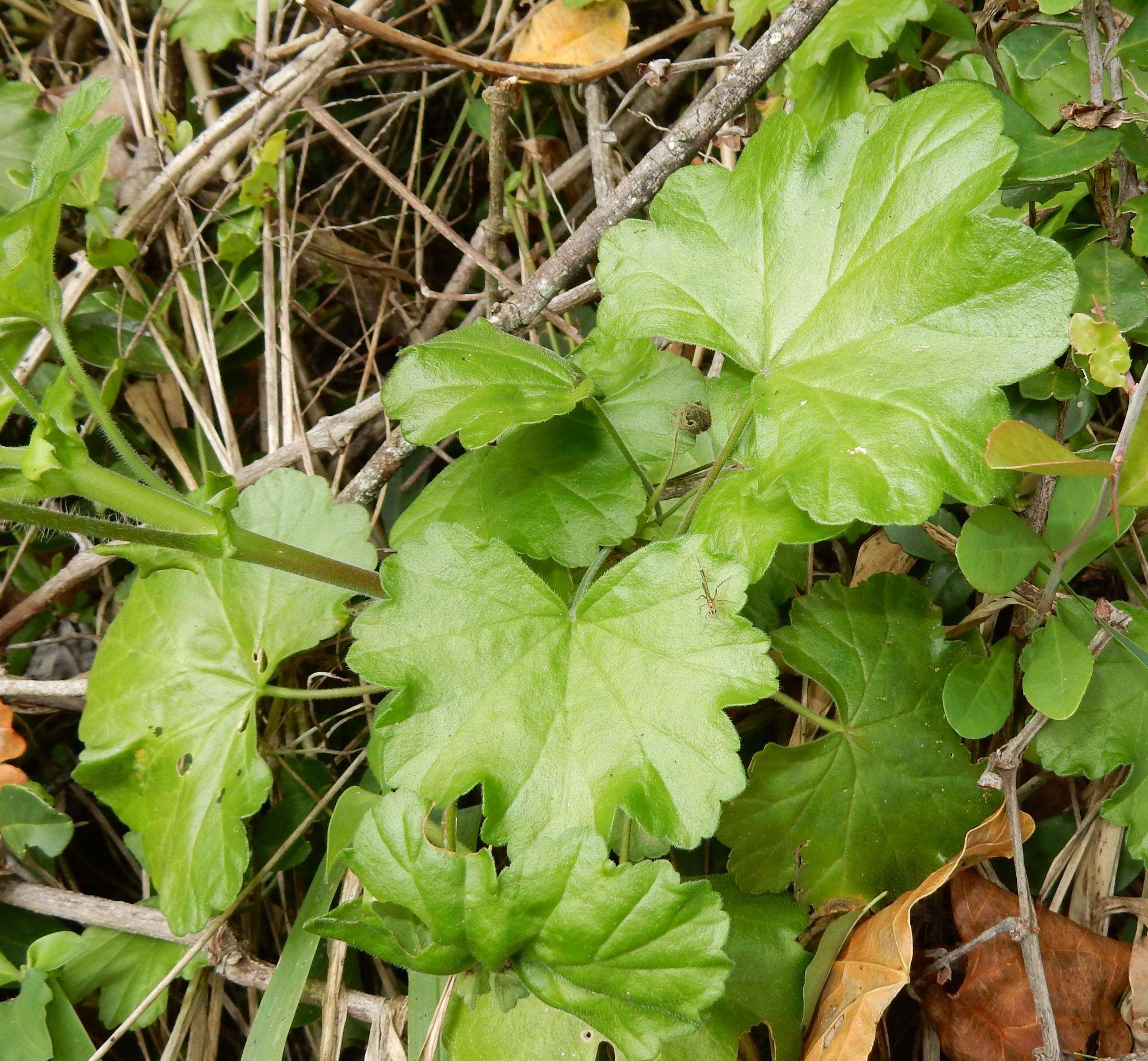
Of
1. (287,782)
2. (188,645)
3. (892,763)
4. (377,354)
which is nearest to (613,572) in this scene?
(892,763)

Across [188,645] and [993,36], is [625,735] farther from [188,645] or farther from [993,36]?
[993,36]

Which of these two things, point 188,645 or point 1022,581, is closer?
point 1022,581

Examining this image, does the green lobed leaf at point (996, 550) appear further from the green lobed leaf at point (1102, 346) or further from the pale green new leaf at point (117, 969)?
the pale green new leaf at point (117, 969)

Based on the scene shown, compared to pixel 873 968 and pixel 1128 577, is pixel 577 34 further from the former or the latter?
pixel 873 968

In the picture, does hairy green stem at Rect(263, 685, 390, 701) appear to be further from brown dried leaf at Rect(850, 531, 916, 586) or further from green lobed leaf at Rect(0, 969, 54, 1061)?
brown dried leaf at Rect(850, 531, 916, 586)

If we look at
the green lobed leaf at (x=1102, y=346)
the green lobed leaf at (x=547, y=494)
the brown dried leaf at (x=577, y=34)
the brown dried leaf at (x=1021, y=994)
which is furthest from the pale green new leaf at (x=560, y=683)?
the brown dried leaf at (x=577, y=34)

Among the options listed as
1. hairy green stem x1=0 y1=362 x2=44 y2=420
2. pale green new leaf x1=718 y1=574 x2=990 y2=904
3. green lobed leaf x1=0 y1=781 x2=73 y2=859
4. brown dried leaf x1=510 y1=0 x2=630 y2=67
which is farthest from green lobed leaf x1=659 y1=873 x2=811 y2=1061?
brown dried leaf x1=510 y1=0 x2=630 y2=67

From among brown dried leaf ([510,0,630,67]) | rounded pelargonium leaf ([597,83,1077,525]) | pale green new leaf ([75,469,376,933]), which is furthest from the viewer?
brown dried leaf ([510,0,630,67])
